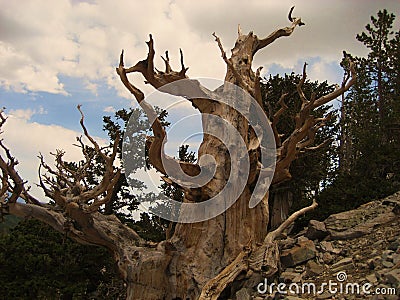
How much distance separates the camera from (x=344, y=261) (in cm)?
611

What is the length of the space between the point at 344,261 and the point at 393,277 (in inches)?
57.7

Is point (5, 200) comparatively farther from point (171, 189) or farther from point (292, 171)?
point (292, 171)

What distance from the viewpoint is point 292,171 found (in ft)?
37.2

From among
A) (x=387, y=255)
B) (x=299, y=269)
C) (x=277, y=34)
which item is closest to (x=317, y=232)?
(x=299, y=269)

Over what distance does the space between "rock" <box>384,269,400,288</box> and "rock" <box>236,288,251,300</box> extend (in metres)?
1.95

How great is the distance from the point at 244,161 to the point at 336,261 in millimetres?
2108

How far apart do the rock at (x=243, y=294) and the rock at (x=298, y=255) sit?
0.97m

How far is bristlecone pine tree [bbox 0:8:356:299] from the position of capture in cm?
648

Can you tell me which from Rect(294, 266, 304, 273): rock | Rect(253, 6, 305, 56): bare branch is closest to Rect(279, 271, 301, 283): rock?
Rect(294, 266, 304, 273): rock

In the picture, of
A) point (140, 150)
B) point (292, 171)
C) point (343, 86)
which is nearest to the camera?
point (343, 86)

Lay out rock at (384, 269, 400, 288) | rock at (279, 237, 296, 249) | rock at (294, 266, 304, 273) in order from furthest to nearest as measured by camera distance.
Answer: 1. rock at (279, 237, 296, 249)
2. rock at (294, 266, 304, 273)
3. rock at (384, 269, 400, 288)

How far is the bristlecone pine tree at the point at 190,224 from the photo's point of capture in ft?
21.3

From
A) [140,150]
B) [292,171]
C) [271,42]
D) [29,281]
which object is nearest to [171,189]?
[140,150]

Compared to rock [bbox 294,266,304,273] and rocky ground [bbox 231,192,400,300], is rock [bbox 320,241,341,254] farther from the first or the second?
rock [bbox 294,266,304,273]
